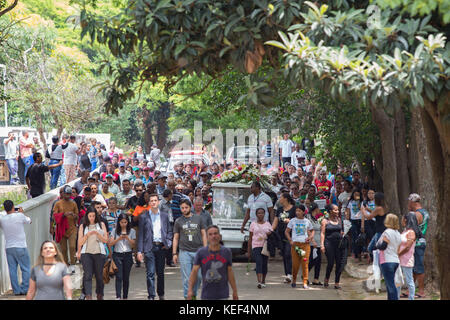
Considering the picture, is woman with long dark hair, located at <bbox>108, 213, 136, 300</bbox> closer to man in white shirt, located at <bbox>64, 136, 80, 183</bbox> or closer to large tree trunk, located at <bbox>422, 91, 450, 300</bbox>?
large tree trunk, located at <bbox>422, 91, 450, 300</bbox>

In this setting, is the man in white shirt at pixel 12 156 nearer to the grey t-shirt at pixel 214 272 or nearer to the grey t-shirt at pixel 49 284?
the grey t-shirt at pixel 49 284

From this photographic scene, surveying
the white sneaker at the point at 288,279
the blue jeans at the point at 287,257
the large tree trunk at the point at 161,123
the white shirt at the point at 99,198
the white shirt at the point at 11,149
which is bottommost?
the white sneaker at the point at 288,279

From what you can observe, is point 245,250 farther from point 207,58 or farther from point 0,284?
point 207,58

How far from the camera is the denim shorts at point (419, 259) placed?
13.9 metres

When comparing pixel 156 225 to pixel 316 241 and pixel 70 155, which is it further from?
pixel 70 155

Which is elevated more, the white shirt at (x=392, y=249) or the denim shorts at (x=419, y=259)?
the white shirt at (x=392, y=249)

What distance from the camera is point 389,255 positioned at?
1220 centimetres

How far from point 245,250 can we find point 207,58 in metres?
9.27

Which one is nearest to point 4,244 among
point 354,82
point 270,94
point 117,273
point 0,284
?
point 0,284

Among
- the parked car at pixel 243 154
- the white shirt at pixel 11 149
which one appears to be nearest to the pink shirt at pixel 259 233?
the white shirt at pixel 11 149

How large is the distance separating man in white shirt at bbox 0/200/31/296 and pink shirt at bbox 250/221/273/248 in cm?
459

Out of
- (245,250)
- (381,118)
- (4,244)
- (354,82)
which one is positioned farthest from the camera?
(245,250)

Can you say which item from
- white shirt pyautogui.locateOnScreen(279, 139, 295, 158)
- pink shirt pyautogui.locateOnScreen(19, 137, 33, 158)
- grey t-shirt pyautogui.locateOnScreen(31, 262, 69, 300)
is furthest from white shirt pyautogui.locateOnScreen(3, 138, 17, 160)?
grey t-shirt pyautogui.locateOnScreen(31, 262, 69, 300)

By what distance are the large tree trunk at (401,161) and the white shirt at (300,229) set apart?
10.1ft
